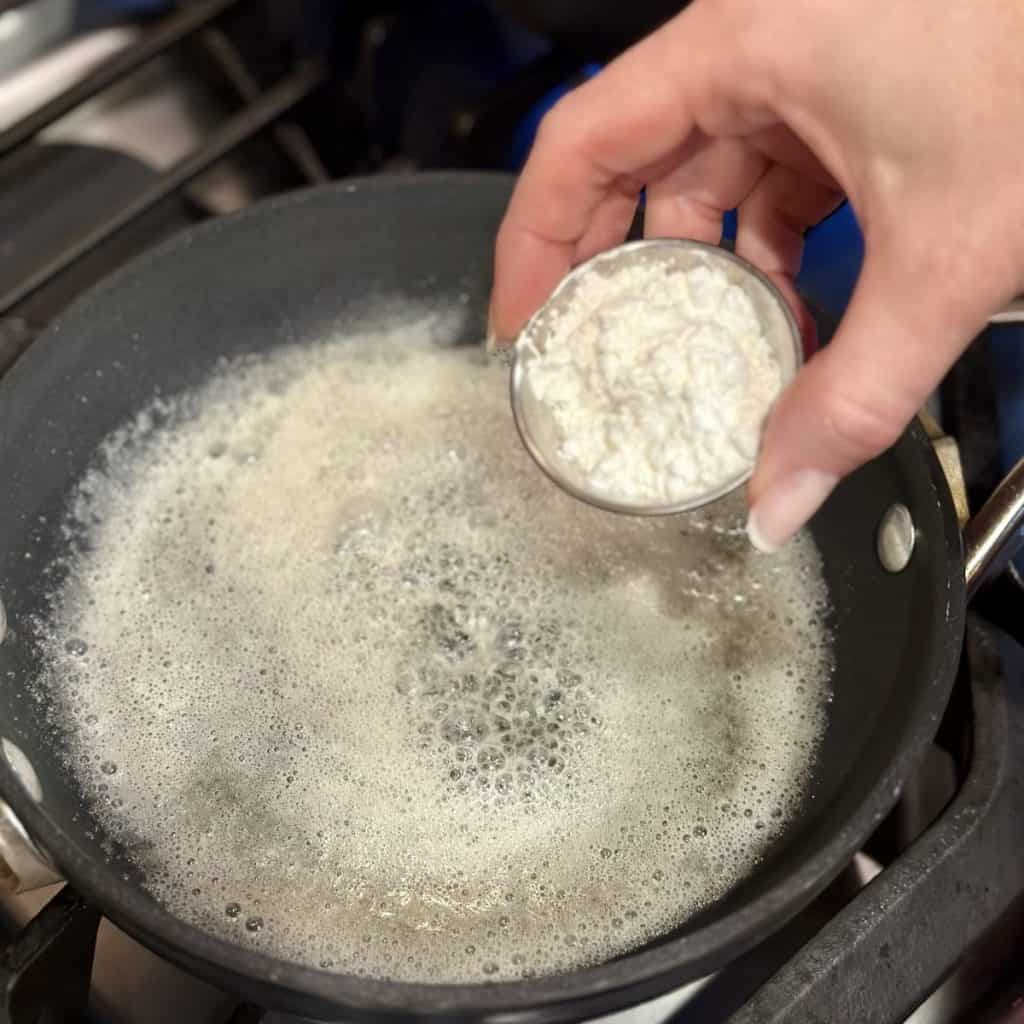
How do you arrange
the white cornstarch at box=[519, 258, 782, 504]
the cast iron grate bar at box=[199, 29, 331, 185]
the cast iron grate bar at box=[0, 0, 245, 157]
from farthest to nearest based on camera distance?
the cast iron grate bar at box=[199, 29, 331, 185] < the cast iron grate bar at box=[0, 0, 245, 157] < the white cornstarch at box=[519, 258, 782, 504]

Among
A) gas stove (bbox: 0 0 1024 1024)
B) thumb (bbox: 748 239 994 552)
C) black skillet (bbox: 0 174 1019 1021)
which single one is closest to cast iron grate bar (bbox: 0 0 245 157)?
gas stove (bbox: 0 0 1024 1024)

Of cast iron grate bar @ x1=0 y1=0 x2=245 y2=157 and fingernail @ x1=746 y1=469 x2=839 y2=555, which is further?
cast iron grate bar @ x1=0 y1=0 x2=245 y2=157

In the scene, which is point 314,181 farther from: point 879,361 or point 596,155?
point 879,361

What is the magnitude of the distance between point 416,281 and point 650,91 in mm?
262

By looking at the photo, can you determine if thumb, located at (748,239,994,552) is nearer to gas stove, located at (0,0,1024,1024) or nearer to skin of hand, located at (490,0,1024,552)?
skin of hand, located at (490,0,1024,552)

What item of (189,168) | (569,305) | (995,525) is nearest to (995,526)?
(995,525)

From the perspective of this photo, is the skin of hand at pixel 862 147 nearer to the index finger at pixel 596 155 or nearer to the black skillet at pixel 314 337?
the index finger at pixel 596 155

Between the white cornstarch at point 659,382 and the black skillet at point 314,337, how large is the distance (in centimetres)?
11

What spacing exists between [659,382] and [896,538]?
171 mm

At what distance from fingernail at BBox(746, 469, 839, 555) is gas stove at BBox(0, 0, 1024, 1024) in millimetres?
172

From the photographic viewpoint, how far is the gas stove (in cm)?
54

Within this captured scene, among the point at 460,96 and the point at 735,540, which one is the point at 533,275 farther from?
the point at 460,96

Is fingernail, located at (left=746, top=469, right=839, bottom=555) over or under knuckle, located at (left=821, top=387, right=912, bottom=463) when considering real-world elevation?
under

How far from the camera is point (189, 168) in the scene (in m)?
0.82
